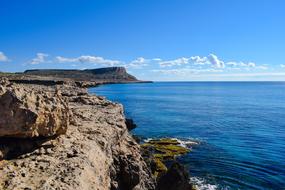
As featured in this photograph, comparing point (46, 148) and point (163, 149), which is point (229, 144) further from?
point (46, 148)

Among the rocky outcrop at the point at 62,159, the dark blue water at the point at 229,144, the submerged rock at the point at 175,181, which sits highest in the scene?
the rocky outcrop at the point at 62,159

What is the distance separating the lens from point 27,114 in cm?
1819

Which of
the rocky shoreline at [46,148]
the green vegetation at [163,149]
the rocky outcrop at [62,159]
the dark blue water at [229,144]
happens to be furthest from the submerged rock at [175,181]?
the green vegetation at [163,149]

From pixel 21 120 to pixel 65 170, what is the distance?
355cm

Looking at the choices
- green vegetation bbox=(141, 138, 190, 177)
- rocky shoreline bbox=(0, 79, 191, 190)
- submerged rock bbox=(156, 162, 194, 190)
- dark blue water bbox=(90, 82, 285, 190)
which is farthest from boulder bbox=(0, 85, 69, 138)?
green vegetation bbox=(141, 138, 190, 177)

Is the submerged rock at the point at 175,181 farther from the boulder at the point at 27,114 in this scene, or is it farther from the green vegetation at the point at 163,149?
the boulder at the point at 27,114

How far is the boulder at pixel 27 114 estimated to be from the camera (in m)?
17.7

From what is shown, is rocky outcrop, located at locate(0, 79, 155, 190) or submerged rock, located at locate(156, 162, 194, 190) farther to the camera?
submerged rock, located at locate(156, 162, 194, 190)

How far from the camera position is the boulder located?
58.1ft

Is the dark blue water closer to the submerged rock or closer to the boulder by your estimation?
the submerged rock

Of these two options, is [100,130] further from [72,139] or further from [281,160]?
[281,160]

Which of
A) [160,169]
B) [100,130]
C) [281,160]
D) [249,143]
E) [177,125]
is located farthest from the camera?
[177,125]

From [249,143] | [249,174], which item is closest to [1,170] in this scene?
[249,174]

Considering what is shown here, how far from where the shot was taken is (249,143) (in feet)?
189
